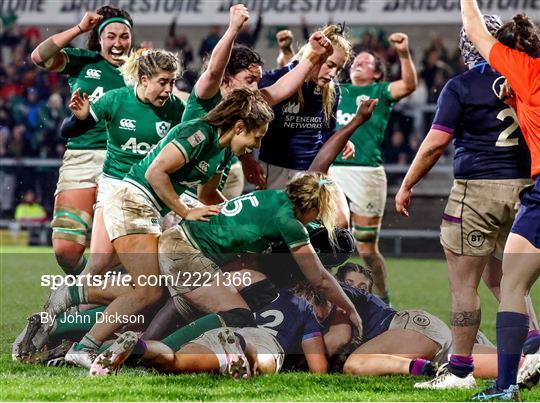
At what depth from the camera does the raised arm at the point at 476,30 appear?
537 cm

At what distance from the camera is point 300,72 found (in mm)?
7211

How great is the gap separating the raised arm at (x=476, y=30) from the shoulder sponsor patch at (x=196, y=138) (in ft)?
5.22

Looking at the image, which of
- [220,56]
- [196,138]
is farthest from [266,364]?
[220,56]

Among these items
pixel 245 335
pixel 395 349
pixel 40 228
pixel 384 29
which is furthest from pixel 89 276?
pixel 384 29

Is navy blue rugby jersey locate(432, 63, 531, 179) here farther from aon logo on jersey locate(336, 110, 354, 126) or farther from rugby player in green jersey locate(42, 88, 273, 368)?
aon logo on jersey locate(336, 110, 354, 126)

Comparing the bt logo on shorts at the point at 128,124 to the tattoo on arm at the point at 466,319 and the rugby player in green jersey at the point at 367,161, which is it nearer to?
the tattoo on arm at the point at 466,319

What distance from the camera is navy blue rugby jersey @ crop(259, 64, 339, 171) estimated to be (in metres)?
8.27

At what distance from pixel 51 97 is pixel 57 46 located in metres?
10.5

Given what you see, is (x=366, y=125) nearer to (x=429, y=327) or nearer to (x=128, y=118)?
(x=128, y=118)

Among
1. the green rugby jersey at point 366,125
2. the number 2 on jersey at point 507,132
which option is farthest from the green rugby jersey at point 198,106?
the green rugby jersey at point 366,125

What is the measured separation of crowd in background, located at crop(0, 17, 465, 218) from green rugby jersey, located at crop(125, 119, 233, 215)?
10053 mm

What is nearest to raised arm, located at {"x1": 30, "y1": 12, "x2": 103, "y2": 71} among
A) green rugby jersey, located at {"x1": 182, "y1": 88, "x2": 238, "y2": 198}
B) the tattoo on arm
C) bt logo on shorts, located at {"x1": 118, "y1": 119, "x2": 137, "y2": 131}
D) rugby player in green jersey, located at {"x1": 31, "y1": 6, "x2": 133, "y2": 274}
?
rugby player in green jersey, located at {"x1": 31, "y1": 6, "x2": 133, "y2": 274}

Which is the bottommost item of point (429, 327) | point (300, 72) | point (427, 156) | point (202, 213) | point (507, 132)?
point (429, 327)

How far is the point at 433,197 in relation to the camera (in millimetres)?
17422
